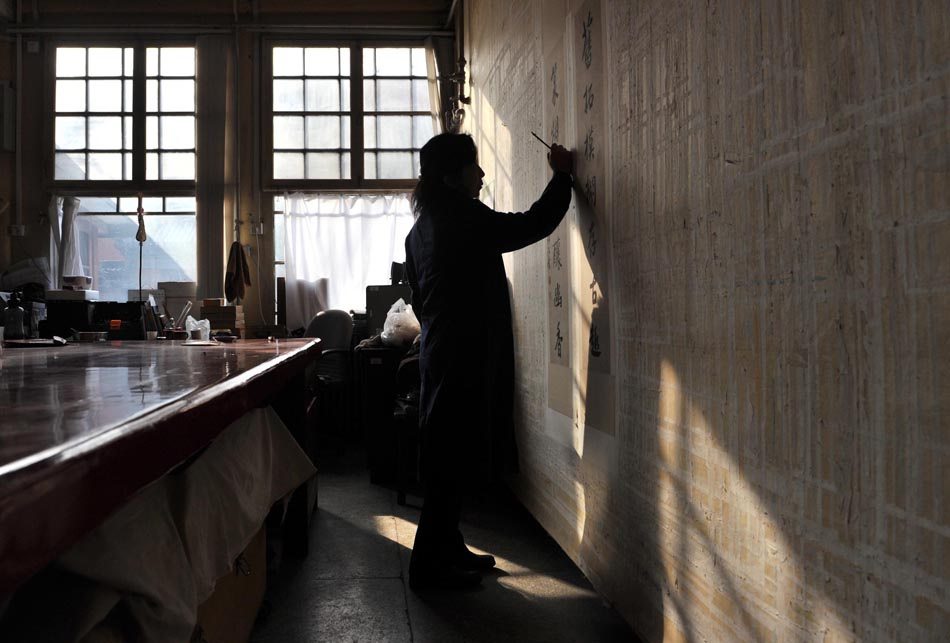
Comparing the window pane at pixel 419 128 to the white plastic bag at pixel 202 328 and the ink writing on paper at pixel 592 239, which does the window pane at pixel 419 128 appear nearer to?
the white plastic bag at pixel 202 328

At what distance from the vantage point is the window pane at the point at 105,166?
21.4ft

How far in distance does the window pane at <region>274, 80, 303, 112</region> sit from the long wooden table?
5.83 metres

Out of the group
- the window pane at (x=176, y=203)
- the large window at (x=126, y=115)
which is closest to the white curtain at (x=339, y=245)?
the window pane at (x=176, y=203)

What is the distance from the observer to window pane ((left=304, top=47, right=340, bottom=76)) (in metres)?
6.69

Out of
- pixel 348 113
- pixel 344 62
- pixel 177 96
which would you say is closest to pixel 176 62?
pixel 177 96

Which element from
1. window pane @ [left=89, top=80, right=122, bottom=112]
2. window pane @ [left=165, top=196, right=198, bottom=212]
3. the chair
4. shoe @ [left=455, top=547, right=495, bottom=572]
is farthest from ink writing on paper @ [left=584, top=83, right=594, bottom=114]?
window pane @ [left=89, top=80, right=122, bottom=112]

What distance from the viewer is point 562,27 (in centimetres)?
261

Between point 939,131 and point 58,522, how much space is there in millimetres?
1028

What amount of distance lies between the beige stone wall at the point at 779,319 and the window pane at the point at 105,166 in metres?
5.86

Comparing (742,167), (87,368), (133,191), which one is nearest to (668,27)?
(742,167)

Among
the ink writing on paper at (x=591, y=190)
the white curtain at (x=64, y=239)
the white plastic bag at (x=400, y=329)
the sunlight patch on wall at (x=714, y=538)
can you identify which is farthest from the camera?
the white curtain at (x=64, y=239)

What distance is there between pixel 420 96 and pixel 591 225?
489cm

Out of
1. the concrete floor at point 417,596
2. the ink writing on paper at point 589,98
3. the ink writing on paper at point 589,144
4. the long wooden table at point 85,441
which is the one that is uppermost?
the ink writing on paper at point 589,98

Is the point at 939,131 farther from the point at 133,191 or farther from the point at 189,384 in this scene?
the point at 133,191
